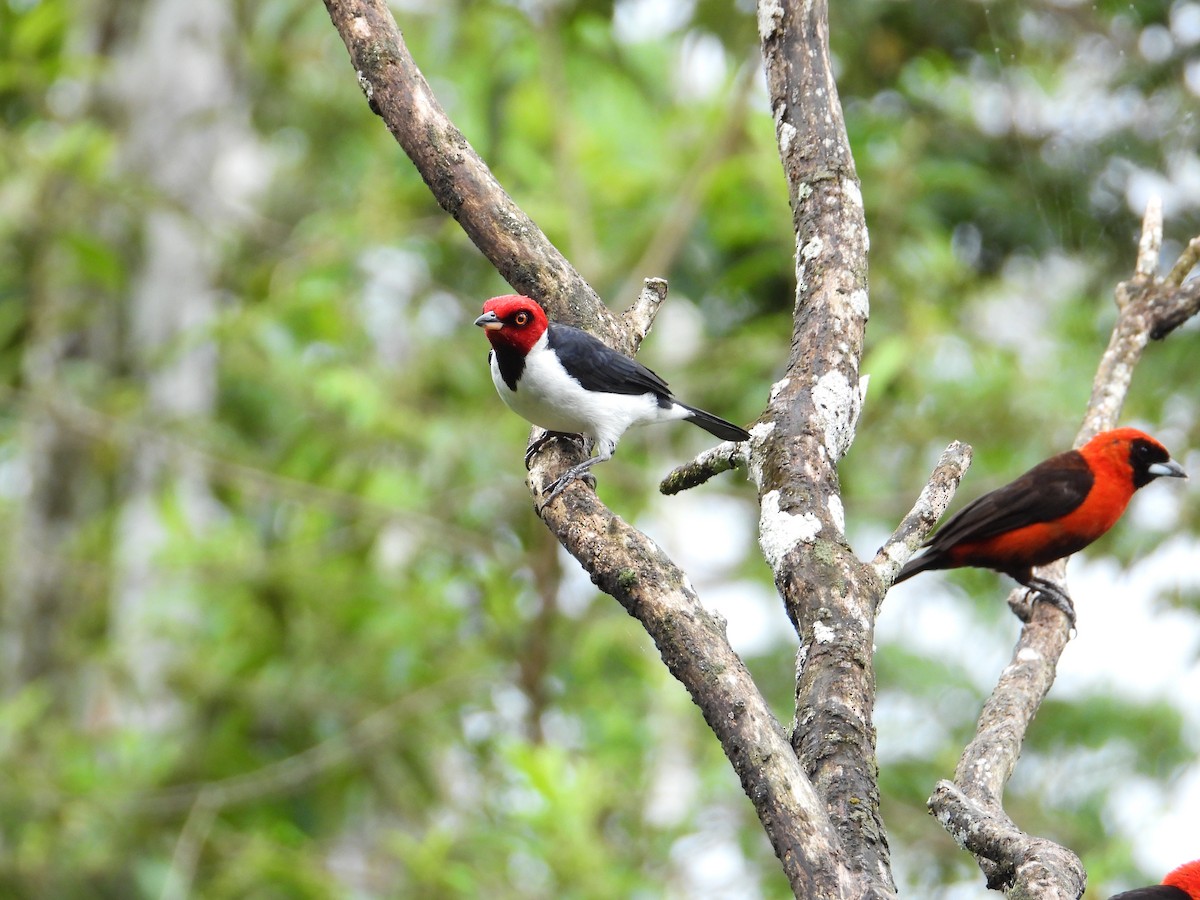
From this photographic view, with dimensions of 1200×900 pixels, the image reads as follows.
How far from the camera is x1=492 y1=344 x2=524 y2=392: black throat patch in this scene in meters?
3.40

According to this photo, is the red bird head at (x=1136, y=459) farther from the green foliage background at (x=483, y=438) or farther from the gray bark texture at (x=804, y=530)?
the gray bark texture at (x=804, y=530)

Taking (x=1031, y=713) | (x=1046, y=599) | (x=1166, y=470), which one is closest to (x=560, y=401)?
A: (x=1031, y=713)

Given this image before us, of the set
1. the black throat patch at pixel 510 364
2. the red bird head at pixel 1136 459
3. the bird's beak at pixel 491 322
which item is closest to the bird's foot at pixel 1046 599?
the red bird head at pixel 1136 459

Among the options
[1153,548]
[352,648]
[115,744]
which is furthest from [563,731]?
[1153,548]

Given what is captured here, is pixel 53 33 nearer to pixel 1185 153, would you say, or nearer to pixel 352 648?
pixel 352 648

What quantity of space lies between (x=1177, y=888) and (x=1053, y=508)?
1.34 metres

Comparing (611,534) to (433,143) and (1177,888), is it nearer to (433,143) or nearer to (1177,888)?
(433,143)

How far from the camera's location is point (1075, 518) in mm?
4387

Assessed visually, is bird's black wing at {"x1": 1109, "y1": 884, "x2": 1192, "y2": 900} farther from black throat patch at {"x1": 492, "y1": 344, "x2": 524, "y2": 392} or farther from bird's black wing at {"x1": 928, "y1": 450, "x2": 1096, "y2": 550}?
black throat patch at {"x1": 492, "y1": 344, "x2": 524, "y2": 392}

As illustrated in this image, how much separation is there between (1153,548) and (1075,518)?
2.41 meters

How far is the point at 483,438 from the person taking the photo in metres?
6.05

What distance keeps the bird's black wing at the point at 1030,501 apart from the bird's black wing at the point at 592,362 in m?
1.50

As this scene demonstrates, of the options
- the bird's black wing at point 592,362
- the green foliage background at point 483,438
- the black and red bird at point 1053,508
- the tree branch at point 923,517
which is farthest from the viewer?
the green foliage background at point 483,438

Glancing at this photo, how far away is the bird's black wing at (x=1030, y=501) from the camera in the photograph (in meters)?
4.27
